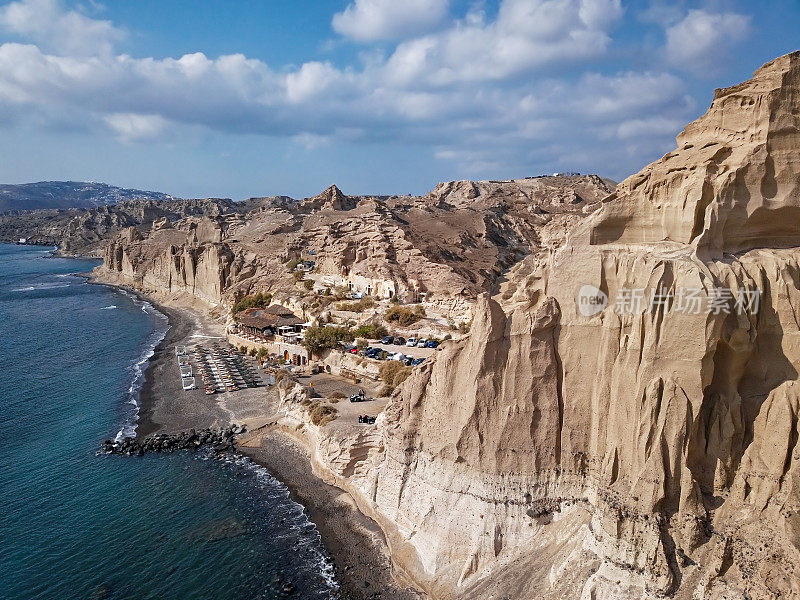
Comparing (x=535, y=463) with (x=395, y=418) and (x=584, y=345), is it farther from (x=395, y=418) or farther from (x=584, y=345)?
(x=395, y=418)

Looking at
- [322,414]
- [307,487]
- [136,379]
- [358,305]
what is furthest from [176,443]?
[358,305]

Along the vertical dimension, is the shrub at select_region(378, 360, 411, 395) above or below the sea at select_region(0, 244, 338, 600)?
above

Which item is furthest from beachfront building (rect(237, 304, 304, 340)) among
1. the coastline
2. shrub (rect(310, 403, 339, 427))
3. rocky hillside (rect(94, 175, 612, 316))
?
shrub (rect(310, 403, 339, 427))

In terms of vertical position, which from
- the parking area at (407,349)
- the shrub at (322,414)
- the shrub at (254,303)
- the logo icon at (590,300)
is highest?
the logo icon at (590,300)

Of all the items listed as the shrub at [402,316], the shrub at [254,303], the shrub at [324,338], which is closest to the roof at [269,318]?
the shrub at [254,303]

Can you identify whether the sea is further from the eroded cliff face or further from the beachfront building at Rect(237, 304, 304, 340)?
the beachfront building at Rect(237, 304, 304, 340)

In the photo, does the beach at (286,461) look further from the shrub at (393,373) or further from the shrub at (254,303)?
the shrub at (254,303)

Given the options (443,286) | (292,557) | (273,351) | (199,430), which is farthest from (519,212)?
(292,557)
